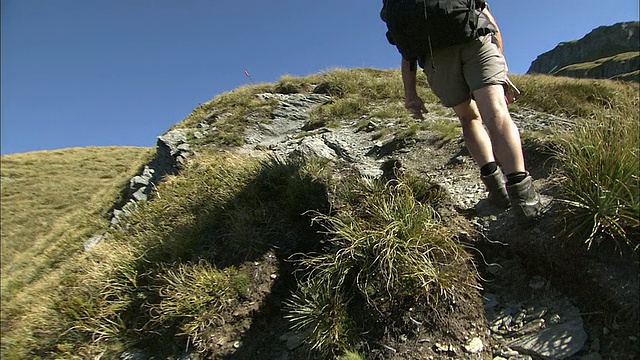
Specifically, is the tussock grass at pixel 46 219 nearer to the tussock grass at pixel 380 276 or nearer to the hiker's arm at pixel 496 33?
the tussock grass at pixel 380 276

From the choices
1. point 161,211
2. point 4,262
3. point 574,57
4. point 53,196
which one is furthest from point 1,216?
point 574,57

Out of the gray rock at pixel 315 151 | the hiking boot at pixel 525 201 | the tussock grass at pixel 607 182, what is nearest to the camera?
the tussock grass at pixel 607 182

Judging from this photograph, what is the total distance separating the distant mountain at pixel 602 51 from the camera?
101312 mm

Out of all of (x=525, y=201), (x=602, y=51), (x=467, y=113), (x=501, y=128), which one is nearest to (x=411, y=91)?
(x=467, y=113)

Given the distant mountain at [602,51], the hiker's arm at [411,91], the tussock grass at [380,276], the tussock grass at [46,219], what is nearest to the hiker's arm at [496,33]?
the hiker's arm at [411,91]

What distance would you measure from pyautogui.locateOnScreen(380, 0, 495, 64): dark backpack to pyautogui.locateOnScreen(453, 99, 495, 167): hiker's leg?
58cm

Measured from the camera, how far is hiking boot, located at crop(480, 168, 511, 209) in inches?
115

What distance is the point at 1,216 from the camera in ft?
67.4

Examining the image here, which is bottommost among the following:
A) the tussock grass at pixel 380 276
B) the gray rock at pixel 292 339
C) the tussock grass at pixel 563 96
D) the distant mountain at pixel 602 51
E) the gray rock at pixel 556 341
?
the gray rock at pixel 556 341

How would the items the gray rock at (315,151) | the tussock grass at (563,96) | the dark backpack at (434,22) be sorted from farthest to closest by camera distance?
the tussock grass at (563,96) → the gray rock at (315,151) → the dark backpack at (434,22)

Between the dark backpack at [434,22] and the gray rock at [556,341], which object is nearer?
the gray rock at [556,341]

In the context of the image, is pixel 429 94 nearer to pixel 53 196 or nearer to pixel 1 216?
pixel 53 196

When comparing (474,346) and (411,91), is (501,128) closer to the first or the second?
(411,91)

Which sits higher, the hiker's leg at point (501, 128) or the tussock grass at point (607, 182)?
the hiker's leg at point (501, 128)
